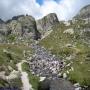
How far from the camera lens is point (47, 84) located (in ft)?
237

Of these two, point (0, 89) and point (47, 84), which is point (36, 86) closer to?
point (47, 84)

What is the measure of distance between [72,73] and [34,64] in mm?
23158

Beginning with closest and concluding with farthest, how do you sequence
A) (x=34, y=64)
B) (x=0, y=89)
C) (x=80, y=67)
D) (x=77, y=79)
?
(x=0, y=89) < (x=77, y=79) < (x=80, y=67) < (x=34, y=64)

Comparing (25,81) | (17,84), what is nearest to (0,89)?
(17,84)

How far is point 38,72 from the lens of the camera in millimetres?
94562

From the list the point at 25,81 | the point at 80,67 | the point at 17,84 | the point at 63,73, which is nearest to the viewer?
the point at 17,84

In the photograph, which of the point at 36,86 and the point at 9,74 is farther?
the point at 9,74

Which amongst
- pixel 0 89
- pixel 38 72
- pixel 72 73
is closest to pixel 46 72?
pixel 38 72

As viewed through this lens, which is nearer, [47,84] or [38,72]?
[47,84]

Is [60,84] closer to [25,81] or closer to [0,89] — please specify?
[25,81]

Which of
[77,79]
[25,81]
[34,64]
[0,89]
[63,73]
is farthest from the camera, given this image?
[34,64]

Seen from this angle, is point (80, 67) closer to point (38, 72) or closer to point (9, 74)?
point (38, 72)

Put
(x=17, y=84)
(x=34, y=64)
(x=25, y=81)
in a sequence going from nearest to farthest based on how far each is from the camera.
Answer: (x=17, y=84) → (x=25, y=81) → (x=34, y=64)

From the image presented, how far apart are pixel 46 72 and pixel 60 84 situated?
21046 millimetres
